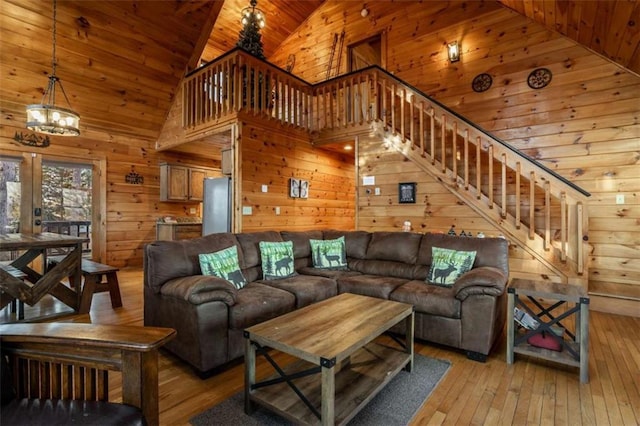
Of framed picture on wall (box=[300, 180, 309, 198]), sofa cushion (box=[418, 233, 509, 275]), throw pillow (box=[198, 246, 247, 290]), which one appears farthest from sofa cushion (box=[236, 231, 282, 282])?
framed picture on wall (box=[300, 180, 309, 198])

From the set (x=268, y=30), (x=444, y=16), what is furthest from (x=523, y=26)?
(x=268, y=30)

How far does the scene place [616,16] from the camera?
110 inches

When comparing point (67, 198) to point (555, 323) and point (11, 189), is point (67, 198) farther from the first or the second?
point (555, 323)

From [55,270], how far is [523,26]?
22.6 ft

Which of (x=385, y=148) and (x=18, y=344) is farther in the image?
(x=385, y=148)

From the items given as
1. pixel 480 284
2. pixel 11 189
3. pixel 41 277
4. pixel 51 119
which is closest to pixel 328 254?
pixel 480 284

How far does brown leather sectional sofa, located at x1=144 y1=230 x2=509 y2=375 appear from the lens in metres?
2.23

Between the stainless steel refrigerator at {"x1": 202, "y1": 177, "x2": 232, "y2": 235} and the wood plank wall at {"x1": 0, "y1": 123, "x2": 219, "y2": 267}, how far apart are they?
6.48 ft

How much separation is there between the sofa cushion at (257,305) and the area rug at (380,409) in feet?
1.63

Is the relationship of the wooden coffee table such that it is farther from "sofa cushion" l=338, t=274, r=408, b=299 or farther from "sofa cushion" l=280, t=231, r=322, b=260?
"sofa cushion" l=280, t=231, r=322, b=260

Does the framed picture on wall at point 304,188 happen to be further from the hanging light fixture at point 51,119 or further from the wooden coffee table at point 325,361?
the wooden coffee table at point 325,361

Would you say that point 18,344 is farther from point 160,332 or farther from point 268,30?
point 268,30

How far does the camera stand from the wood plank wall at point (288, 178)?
4801 millimetres

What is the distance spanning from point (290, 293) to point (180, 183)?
4.91 meters
